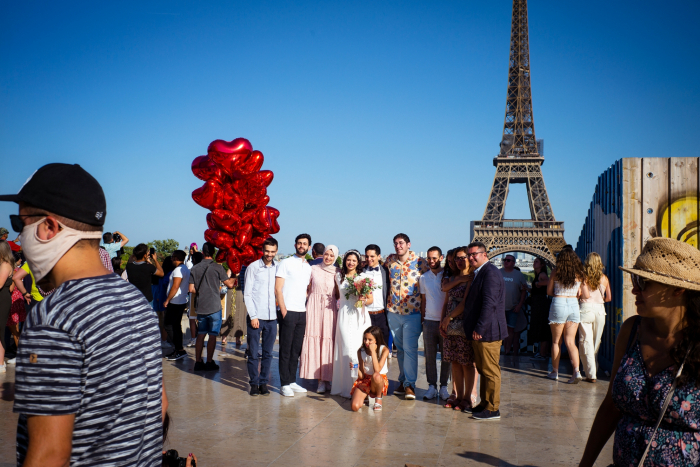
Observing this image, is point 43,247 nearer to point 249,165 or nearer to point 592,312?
point 592,312

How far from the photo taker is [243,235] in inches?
372

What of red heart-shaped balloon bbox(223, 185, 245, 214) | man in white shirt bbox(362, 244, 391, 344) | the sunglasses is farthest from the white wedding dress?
the sunglasses

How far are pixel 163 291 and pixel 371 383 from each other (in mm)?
4986

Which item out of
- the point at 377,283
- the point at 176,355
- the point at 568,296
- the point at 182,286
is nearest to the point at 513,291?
the point at 568,296

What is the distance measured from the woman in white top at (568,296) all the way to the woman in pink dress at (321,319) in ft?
9.78

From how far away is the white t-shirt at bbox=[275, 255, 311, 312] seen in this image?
643 cm

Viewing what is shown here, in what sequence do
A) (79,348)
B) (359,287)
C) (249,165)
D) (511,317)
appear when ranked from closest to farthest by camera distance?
(79,348)
(359,287)
(511,317)
(249,165)

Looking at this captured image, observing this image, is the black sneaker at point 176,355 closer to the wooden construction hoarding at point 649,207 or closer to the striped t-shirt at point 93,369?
the wooden construction hoarding at point 649,207

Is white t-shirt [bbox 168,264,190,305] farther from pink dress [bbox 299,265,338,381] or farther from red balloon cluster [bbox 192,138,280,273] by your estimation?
pink dress [bbox 299,265,338,381]

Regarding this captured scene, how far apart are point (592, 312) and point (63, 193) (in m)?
7.19

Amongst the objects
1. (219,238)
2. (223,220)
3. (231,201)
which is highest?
(231,201)

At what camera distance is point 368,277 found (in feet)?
21.1

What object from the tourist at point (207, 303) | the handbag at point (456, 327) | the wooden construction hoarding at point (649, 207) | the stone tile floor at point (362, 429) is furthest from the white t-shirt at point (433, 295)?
the tourist at point (207, 303)

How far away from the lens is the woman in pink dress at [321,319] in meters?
6.70
